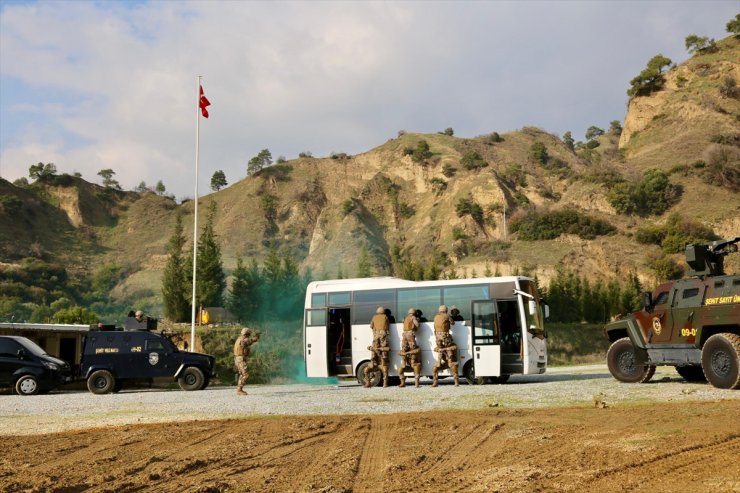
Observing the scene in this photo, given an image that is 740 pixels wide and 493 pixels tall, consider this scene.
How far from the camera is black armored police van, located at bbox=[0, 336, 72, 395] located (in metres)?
22.3

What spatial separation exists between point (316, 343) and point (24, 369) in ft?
28.8

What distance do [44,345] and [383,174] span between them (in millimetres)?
94042

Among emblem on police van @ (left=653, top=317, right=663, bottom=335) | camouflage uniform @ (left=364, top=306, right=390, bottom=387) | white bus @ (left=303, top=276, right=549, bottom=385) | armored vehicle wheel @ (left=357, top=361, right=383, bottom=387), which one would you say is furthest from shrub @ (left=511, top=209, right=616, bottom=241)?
emblem on police van @ (left=653, top=317, right=663, bottom=335)

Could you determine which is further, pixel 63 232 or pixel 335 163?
pixel 335 163

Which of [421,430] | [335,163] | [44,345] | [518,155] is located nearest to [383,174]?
[335,163]

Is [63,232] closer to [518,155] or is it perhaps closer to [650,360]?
[518,155]

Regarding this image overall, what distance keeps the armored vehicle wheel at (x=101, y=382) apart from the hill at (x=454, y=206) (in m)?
44.6

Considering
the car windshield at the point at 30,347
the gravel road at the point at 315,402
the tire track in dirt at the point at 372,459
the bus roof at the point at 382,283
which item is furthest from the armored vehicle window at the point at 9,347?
the tire track in dirt at the point at 372,459

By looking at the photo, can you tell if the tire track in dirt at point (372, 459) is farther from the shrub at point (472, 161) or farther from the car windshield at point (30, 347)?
the shrub at point (472, 161)

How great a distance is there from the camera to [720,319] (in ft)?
55.2

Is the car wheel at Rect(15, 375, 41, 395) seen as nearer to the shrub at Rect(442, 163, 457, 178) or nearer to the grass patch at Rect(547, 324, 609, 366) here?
the grass patch at Rect(547, 324, 609, 366)

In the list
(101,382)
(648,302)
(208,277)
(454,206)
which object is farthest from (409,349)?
(454,206)

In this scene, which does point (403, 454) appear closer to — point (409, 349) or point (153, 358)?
point (409, 349)

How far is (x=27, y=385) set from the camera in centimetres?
2236
